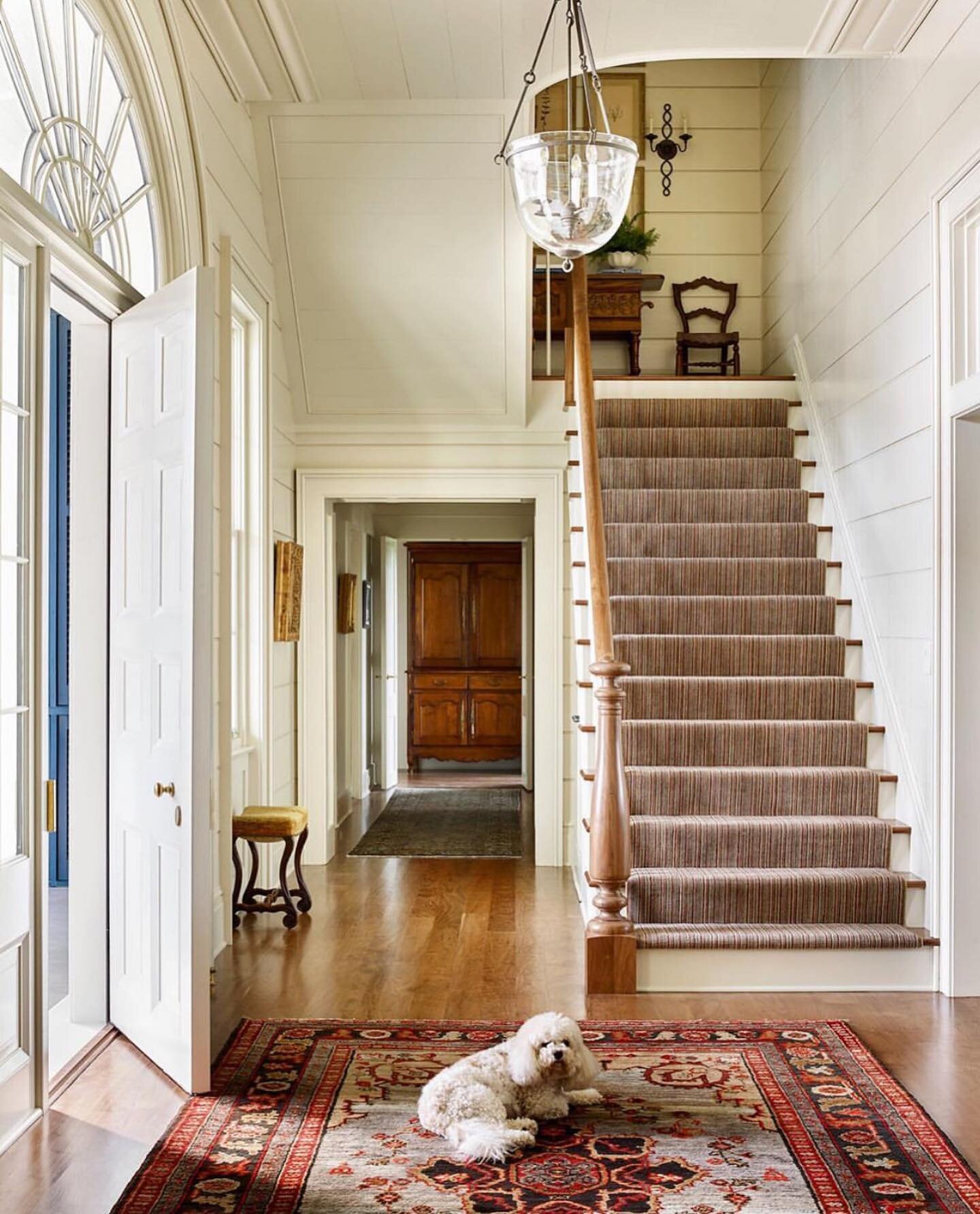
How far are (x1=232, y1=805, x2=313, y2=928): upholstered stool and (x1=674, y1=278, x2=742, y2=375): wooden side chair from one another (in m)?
4.06

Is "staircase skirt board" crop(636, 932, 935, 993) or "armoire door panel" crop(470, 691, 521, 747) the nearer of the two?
"staircase skirt board" crop(636, 932, 935, 993)

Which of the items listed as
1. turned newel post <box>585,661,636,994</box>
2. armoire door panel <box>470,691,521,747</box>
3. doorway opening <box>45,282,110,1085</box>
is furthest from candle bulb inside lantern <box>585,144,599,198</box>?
armoire door panel <box>470,691,521,747</box>

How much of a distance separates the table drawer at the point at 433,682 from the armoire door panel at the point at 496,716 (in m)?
0.24

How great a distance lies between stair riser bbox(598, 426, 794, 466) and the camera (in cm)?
614

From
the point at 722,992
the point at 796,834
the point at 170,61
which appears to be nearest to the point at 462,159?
the point at 170,61

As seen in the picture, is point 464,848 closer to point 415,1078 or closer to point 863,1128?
point 415,1078

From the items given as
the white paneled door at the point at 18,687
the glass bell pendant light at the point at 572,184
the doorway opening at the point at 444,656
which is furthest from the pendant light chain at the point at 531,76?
the doorway opening at the point at 444,656

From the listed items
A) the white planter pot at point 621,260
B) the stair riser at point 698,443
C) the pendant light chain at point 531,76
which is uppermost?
the white planter pot at point 621,260

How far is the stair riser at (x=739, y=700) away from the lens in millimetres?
4934

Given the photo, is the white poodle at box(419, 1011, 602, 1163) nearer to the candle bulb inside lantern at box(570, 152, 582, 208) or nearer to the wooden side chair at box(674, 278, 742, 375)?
the candle bulb inside lantern at box(570, 152, 582, 208)

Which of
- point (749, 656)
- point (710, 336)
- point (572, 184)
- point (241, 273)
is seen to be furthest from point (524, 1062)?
point (710, 336)

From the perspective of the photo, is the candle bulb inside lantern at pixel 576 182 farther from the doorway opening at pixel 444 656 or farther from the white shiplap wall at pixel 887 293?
the doorway opening at pixel 444 656

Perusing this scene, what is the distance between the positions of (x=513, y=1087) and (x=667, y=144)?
649 cm

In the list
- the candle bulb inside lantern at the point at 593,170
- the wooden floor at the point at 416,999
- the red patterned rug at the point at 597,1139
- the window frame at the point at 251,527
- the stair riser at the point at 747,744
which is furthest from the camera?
the window frame at the point at 251,527
